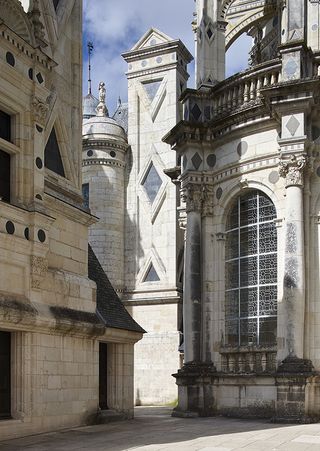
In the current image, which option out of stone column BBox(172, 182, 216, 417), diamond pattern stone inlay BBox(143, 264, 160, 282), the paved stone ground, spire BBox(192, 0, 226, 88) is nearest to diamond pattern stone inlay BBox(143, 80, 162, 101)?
diamond pattern stone inlay BBox(143, 264, 160, 282)

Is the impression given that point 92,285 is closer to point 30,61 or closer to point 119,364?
point 119,364

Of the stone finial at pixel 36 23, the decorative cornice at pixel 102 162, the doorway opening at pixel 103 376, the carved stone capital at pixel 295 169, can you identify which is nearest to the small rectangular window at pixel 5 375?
the doorway opening at pixel 103 376

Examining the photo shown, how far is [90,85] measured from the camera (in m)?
41.2

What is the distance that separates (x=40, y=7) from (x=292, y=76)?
5951mm

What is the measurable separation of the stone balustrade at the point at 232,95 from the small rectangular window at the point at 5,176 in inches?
249

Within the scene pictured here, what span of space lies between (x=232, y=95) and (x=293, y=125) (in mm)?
2613

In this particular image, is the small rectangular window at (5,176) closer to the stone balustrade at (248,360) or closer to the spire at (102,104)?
the stone balustrade at (248,360)

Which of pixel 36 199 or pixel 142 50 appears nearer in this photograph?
pixel 36 199

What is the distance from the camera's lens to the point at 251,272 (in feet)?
63.5

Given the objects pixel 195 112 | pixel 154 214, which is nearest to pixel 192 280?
pixel 195 112

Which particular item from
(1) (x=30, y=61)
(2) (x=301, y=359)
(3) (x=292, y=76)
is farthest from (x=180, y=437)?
(3) (x=292, y=76)

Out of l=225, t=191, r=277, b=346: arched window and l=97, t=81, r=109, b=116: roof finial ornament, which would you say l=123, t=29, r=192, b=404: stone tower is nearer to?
l=97, t=81, r=109, b=116: roof finial ornament

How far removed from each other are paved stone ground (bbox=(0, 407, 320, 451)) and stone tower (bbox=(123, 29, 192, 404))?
1206 centimetres

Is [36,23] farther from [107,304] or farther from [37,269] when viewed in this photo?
[107,304]
